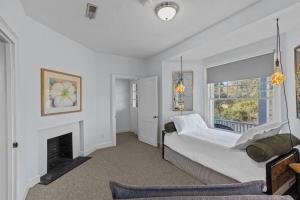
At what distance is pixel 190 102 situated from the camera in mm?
4422

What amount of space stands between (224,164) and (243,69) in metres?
2.15

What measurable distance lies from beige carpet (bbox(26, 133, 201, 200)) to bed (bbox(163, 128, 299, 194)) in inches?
9.3

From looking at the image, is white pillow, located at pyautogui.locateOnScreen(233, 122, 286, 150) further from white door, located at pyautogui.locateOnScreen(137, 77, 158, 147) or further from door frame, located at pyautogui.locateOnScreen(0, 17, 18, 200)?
door frame, located at pyautogui.locateOnScreen(0, 17, 18, 200)

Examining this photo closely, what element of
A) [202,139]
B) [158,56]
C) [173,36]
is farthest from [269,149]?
[158,56]

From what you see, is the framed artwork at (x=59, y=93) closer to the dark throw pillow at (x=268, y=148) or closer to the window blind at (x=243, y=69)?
the dark throw pillow at (x=268, y=148)

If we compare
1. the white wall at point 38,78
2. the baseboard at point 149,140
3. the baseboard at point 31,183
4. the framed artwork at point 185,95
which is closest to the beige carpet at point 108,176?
the baseboard at point 31,183

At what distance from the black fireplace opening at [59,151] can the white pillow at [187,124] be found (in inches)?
92.7

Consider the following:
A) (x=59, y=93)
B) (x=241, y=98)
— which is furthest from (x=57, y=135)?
(x=241, y=98)

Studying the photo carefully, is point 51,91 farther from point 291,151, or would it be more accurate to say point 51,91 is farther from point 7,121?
point 291,151

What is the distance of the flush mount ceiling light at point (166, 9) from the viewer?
2.13 meters

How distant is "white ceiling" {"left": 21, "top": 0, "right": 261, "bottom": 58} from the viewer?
85.2 inches

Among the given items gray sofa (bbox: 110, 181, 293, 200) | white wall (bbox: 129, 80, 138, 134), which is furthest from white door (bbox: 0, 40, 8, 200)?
white wall (bbox: 129, 80, 138, 134)

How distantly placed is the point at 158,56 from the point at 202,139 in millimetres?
2788

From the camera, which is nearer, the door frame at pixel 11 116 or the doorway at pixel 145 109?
the door frame at pixel 11 116
